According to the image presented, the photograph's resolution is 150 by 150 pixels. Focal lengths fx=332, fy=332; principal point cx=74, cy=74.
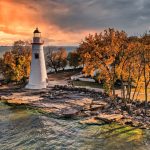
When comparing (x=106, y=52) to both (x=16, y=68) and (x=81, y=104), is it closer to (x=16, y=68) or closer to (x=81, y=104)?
(x=81, y=104)

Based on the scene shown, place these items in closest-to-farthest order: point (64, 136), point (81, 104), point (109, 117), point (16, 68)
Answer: point (64, 136) < point (109, 117) < point (81, 104) < point (16, 68)

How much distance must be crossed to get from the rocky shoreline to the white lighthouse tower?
2059 mm

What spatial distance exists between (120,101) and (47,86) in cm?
1868

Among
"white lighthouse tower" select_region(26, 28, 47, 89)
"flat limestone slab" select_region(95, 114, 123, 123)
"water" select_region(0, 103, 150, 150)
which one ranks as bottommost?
"water" select_region(0, 103, 150, 150)

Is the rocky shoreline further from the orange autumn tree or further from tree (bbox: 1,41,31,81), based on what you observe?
tree (bbox: 1,41,31,81)

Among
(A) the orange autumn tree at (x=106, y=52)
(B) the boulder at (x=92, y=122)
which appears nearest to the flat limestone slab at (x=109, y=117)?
(B) the boulder at (x=92, y=122)

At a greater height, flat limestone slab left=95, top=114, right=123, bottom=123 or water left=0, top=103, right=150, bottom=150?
flat limestone slab left=95, top=114, right=123, bottom=123

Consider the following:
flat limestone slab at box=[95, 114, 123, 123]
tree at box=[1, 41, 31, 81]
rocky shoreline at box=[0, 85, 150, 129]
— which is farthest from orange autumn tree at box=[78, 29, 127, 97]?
tree at box=[1, 41, 31, 81]

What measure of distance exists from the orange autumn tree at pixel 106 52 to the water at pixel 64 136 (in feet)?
45.9

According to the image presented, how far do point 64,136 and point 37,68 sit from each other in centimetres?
3168

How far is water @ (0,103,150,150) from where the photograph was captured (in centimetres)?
3097

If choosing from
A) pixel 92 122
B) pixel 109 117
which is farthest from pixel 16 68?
pixel 92 122

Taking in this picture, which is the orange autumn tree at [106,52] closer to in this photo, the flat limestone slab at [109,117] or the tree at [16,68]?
the flat limestone slab at [109,117]

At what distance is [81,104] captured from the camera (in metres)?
49.5
